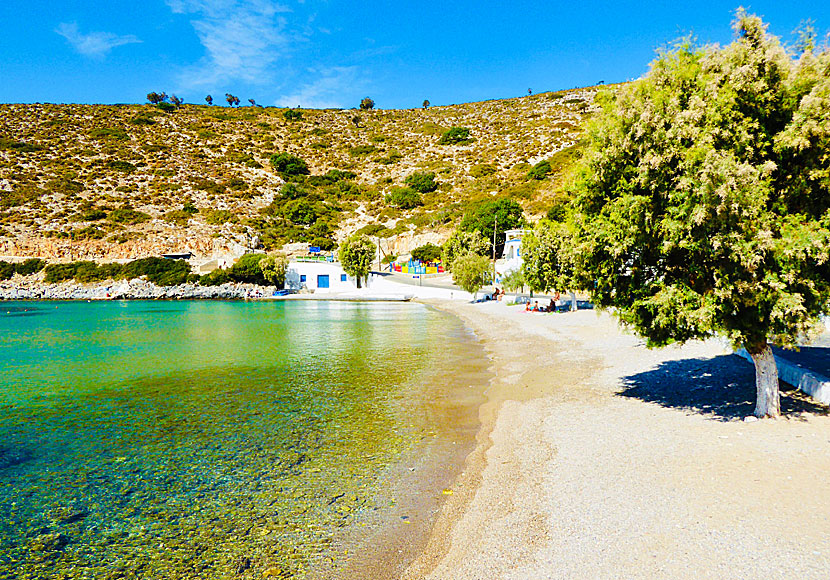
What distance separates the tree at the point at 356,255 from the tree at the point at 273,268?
9.96 m

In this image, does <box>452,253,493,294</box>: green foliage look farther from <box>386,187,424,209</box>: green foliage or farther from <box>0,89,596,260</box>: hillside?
<box>386,187,424,209</box>: green foliage

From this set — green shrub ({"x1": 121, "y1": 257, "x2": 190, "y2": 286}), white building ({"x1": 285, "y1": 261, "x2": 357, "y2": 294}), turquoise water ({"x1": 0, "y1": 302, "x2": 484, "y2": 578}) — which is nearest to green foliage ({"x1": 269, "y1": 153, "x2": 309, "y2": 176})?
green shrub ({"x1": 121, "y1": 257, "x2": 190, "y2": 286})

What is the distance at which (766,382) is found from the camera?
1071cm

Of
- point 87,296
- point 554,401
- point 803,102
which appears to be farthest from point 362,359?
point 87,296

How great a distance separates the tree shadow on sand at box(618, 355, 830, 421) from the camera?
11.7 m

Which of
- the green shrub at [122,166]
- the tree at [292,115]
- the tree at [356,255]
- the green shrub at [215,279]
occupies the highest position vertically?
the tree at [292,115]

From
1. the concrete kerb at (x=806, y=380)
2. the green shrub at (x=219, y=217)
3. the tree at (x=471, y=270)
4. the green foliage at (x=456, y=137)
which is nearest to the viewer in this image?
the concrete kerb at (x=806, y=380)

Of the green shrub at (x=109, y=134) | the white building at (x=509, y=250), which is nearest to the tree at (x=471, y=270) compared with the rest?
the white building at (x=509, y=250)

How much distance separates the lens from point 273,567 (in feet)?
22.5

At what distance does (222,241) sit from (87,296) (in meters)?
22.4

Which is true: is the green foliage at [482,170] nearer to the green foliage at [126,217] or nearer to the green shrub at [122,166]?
the green foliage at [126,217]

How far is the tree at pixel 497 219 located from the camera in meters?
80.1

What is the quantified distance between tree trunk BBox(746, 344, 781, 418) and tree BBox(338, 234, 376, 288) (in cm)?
6390

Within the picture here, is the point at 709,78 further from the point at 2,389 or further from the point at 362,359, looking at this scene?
the point at 2,389
